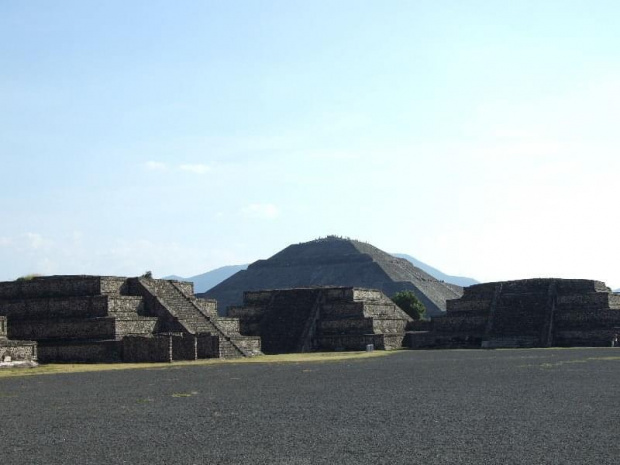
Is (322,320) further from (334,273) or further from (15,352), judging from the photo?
(334,273)

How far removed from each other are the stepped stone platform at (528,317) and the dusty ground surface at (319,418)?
28.0 metres

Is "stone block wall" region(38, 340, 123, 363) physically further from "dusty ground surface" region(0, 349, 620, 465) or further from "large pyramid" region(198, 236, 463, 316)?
"large pyramid" region(198, 236, 463, 316)

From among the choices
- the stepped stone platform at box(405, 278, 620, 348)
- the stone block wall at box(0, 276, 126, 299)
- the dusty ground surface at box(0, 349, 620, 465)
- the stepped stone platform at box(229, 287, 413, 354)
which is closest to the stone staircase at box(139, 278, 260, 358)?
the stone block wall at box(0, 276, 126, 299)

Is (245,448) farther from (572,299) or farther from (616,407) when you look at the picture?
(572,299)

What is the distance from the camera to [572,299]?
6184 centimetres

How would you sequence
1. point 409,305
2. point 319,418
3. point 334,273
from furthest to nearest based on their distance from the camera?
point 334,273, point 409,305, point 319,418

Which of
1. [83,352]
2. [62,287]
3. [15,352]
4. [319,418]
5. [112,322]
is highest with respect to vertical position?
[62,287]

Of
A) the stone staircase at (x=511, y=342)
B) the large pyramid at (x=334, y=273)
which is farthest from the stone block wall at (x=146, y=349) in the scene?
the large pyramid at (x=334, y=273)

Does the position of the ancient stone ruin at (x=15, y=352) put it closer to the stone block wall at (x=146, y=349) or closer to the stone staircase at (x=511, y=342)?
the stone block wall at (x=146, y=349)

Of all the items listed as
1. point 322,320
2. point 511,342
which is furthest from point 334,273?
point 511,342

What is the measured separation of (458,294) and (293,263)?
A: 34.0 metres

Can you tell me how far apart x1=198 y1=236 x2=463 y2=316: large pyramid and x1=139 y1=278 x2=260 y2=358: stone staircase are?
3596 inches

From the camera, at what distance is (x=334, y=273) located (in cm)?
16088

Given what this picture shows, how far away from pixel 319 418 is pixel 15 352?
26.7m
